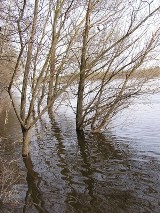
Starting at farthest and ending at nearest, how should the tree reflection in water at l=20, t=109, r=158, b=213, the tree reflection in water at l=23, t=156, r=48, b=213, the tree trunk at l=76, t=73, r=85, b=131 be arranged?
the tree trunk at l=76, t=73, r=85, b=131 < the tree reflection in water at l=20, t=109, r=158, b=213 < the tree reflection in water at l=23, t=156, r=48, b=213

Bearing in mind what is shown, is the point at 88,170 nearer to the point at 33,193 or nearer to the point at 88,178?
the point at 88,178

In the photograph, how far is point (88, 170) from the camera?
966 cm

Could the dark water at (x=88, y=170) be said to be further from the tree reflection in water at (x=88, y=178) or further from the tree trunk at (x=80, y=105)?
the tree trunk at (x=80, y=105)

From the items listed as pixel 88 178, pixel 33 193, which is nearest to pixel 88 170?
pixel 88 178

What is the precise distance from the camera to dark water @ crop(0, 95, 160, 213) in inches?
285

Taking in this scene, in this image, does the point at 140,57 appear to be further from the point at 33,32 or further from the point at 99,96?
the point at 33,32

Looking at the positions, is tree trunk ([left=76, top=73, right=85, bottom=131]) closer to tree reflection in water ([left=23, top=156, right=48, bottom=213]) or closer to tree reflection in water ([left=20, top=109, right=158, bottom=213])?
tree reflection in water ([left=20, top=109, right=158, bottom=213])

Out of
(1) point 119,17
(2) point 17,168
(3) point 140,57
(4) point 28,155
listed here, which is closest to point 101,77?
(3) point 140,57

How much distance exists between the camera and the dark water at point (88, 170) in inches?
285

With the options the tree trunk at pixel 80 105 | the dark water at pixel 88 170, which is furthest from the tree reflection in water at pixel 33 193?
the tree trunk at pixel 80 105

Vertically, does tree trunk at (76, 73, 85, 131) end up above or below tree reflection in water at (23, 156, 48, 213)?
above

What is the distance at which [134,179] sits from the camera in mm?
8805

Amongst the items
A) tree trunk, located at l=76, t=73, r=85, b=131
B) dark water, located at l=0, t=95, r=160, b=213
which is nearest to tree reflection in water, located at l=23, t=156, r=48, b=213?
dark water, located at l=0, t=95, r=160, b=213

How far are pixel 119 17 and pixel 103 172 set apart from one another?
748 centimetres
